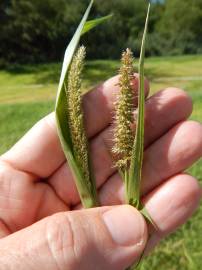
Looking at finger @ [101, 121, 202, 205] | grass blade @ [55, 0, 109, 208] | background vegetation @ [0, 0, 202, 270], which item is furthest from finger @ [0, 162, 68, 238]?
background vegetation @ [0, 0, 202, 270]

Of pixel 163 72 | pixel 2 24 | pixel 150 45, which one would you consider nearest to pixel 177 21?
pixel 150 45

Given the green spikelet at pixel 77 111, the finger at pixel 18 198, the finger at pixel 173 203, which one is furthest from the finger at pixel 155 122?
the finger at pixel 18 198

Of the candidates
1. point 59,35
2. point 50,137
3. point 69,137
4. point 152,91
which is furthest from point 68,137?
point 59,35

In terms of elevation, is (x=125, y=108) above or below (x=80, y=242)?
above

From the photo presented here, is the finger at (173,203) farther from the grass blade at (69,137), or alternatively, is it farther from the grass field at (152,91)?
the grass field at (152,91)

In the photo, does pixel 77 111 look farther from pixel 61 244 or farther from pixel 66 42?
pixel 66 42

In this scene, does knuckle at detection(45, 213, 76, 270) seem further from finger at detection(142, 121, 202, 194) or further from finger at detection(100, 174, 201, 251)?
finger at detection(142, 121, 202, 194)

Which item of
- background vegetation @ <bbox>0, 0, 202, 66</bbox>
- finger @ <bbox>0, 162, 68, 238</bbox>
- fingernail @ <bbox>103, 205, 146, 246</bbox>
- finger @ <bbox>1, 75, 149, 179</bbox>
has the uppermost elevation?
finger @ <bbox>1, 75, 149, 179</bbox>
